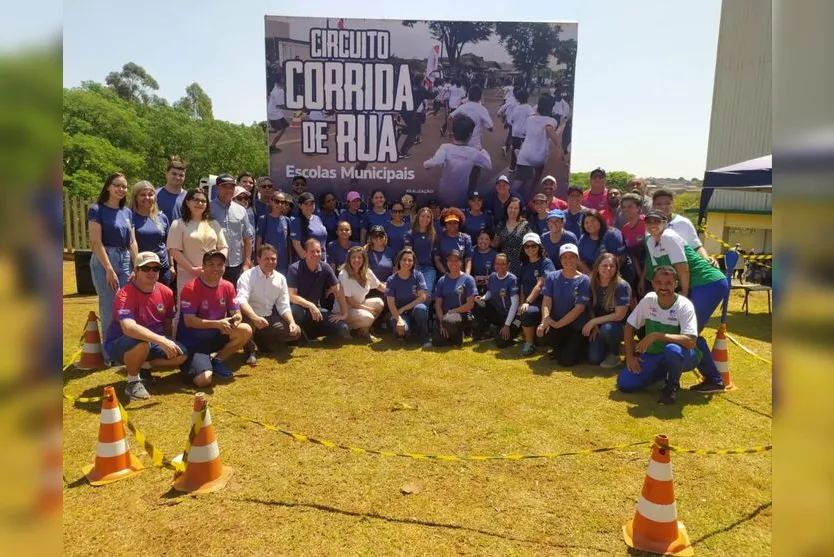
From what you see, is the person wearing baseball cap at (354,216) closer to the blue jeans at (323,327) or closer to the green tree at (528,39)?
the blue jeans at (323,327)

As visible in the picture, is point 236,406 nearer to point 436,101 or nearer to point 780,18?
point 780,18

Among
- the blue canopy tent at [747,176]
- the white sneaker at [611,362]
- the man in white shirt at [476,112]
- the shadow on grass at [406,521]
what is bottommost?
the shadow on grass at [406,521]

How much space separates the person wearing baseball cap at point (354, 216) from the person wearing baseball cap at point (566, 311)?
3176 mm

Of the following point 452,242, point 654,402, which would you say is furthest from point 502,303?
point 654,402

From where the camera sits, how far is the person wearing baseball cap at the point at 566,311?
677 centimetres

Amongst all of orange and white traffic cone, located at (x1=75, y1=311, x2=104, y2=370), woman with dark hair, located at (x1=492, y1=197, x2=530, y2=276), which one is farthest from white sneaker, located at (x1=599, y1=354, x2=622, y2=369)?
orange and white traffic cone, located at (x1=75, y1=311, x2=104, y2=370)

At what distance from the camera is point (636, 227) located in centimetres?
729

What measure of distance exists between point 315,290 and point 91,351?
2.73 metres

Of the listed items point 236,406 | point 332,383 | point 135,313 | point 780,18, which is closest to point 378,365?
point 332,383

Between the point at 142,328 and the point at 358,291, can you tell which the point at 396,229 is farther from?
the point at 142,328

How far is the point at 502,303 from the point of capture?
299 inches

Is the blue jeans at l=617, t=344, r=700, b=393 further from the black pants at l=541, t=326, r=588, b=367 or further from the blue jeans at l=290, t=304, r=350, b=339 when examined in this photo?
the blue jeans at l=290, t=304, r=350, b=339

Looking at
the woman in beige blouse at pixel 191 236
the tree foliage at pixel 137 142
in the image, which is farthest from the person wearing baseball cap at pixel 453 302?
the tree foliage at pixel 137 142

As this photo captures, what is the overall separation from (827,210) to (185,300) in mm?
5905
